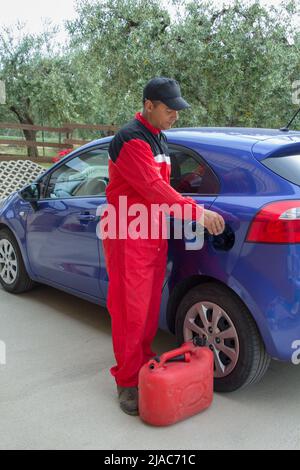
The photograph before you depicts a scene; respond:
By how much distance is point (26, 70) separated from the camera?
20.6 metres

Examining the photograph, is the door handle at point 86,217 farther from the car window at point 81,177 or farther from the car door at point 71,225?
the car window at point 81,177

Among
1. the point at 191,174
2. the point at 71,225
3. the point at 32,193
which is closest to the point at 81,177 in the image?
the point at 71,225

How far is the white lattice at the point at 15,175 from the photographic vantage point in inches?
440

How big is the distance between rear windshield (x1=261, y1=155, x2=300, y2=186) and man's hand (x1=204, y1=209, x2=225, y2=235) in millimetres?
449

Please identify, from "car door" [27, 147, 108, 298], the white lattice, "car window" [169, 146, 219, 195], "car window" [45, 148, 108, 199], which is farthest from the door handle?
the white lattice

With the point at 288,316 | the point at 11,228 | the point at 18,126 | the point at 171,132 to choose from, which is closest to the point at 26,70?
the point at 18,126

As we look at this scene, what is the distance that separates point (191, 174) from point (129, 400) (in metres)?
1.47

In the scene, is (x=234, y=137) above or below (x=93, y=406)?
above

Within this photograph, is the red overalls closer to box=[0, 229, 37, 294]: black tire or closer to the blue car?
the blue car

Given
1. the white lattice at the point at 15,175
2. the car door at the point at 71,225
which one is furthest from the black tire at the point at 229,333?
the white lattice at the point at 15,175

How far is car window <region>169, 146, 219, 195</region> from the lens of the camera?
10.6 ft

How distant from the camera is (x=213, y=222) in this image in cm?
280

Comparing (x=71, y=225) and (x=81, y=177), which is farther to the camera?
(x=81, y=177)

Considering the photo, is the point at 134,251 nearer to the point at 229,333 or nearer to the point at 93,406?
the point at 229,333
